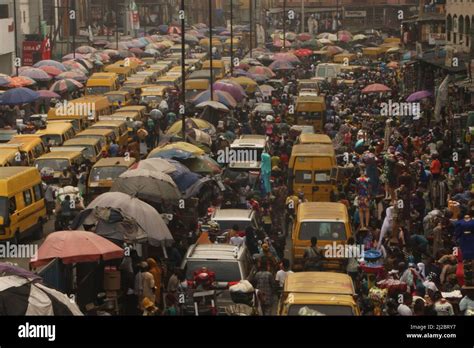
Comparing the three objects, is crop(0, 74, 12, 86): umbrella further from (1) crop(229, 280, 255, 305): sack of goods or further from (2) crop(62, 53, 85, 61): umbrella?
(1) crop(229, 280, 255, 305): sack of goods

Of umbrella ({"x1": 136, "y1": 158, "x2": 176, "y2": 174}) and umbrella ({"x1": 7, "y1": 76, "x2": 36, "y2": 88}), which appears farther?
umbrella ({"x1": 7, "y1": 76, "x2": 36, "y2": 88})

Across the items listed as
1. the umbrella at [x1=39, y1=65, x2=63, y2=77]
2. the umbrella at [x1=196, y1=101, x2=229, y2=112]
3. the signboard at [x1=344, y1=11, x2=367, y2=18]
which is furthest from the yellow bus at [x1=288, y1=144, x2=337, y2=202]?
the signboard at [x1=344, y1=11, x2=367, y2=18]

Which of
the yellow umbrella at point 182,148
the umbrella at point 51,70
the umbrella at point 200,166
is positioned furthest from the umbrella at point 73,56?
the umbrella at point 200,166

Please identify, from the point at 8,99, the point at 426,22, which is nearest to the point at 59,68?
the point at 8,99

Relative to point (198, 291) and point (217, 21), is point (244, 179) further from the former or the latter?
point (217, 21)

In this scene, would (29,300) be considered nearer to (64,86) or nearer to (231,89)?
(231,89)
